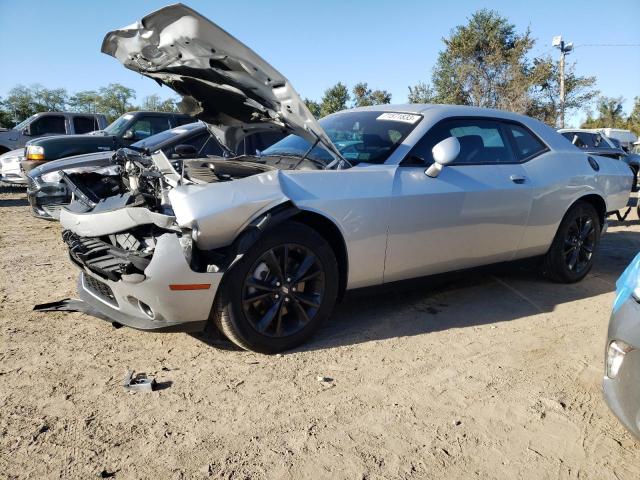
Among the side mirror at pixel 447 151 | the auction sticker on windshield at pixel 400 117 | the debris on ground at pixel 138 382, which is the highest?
the auction sticker on windshield at pixel 400 117

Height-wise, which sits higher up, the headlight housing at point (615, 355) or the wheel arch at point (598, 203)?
Answer: the wheel arch at point (598, 203)

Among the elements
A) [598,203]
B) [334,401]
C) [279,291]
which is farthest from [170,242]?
[598,203]

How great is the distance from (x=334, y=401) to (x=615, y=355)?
4.55 ft

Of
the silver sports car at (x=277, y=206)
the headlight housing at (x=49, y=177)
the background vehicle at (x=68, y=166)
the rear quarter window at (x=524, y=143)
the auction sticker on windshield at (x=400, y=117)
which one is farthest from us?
the headlight housing at (x=49, y=177)

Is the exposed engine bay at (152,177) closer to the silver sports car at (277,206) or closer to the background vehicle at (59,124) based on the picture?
the silver sports car at (277,206)

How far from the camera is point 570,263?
5160mm

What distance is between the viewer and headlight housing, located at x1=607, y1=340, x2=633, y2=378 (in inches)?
89.9

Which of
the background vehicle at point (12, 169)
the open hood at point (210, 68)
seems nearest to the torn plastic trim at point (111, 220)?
the open hood at point (210, 68)

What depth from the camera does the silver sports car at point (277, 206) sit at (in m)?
2.97

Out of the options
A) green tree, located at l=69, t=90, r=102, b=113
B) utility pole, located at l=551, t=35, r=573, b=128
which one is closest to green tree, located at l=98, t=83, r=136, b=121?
green tree, located at l=69, t=90, r=102, b=113

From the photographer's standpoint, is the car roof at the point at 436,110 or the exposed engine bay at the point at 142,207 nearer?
the exposed engine bay at the point at 142,207

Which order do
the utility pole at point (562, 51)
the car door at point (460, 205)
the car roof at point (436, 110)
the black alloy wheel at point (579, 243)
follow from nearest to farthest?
the car door at point (460, 205)
the car roof at point (436, 110)
the black alloy wheel at point (579, 243)
the utility pole at point (562, 51)

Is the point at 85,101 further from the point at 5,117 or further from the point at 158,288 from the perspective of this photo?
the point at 158,288

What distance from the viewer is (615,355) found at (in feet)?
7.75
